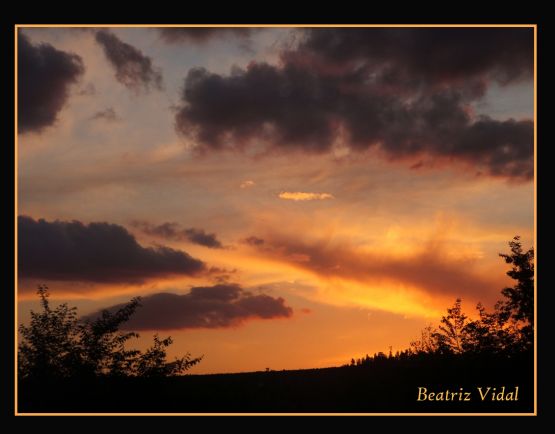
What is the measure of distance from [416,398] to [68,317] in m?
16.2

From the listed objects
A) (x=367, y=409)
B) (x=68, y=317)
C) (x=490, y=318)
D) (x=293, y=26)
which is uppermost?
(x=293, y=26)

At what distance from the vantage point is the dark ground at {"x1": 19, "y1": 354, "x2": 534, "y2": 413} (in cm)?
2823

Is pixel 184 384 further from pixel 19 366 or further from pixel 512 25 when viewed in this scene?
pixel 512 25

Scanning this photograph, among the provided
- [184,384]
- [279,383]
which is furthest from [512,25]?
[184,384]

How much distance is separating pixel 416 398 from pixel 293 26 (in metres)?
15.4

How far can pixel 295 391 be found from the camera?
29359 mm

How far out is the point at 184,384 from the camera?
101 feet

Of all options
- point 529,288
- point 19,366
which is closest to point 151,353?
point 19,366

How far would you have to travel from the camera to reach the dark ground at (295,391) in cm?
2823

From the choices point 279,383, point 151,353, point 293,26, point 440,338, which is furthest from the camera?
point 440,338

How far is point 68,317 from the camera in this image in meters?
33.4

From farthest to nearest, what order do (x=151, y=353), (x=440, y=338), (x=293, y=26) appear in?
(x=440, y=338) < (x=151, y=353) < (x=293, y=26)

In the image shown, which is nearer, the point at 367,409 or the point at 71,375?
the point at 367,409

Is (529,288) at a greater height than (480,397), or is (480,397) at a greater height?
(529,288)
